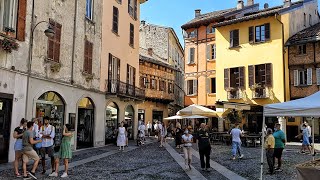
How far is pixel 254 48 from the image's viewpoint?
87.6ft

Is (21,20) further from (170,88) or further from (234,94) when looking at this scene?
(170,88)

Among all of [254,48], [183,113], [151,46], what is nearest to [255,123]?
A: [254,48]

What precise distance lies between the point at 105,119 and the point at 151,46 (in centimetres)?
2430

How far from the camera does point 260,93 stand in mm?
25719

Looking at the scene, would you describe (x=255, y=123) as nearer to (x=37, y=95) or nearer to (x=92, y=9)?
(x=92, y=9)

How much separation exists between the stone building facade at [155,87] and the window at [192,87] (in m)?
4.67

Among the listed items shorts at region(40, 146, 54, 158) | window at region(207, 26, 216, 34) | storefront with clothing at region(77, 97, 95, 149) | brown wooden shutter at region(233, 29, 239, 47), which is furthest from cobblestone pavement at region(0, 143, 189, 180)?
window at region(207, 26, 216, 34)

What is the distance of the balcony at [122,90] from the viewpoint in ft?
68.1

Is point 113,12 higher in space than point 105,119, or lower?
higher

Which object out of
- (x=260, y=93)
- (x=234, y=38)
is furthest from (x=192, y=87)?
(x=260, y=93)

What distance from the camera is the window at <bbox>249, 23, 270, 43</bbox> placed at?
2611cm

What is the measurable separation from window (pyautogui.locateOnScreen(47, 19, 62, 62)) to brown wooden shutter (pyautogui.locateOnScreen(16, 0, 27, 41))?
74.0 inches

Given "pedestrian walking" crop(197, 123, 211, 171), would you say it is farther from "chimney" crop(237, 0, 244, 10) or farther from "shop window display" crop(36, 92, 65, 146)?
"chimney" crop(237, 0, 244, 10)

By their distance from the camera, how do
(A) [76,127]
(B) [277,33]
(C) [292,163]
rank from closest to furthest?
(C) [292,163] → (A) [76,127] → (B) [277,33]
